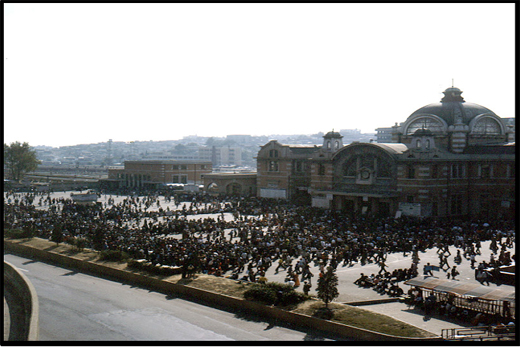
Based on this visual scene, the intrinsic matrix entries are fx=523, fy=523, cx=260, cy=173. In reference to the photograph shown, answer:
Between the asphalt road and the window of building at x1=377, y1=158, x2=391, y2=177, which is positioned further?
the window of building at x1=377, y1=158, x2=391, y2=177

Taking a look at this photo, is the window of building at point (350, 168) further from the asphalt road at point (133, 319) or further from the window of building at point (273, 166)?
the asphalt road at point (133, 319)

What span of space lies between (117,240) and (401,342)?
21.2m

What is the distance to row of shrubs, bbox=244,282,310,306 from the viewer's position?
20000 mm

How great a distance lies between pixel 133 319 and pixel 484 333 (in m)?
12.2

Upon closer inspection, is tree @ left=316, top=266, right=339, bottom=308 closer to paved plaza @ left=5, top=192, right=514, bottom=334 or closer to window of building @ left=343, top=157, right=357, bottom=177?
paved plaza @ left=5, top=192, right=514, bottom=334

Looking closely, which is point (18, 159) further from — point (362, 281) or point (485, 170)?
point (362, 281)

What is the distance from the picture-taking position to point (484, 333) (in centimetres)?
1606

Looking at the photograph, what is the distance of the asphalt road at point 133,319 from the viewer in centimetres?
1781

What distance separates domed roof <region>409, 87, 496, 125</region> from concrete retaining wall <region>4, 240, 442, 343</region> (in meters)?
36.4

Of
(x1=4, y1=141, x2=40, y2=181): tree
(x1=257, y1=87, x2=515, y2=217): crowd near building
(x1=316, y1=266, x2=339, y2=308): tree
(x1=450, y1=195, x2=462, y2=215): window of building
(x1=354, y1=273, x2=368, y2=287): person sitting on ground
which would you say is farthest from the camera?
(x1=4, y1=141, x2=40, y2=181): tree

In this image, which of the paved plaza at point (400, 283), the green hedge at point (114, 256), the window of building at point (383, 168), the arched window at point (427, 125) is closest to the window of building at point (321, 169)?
the window of building at point (383, 168)

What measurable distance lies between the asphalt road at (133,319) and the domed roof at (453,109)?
37.6 metres

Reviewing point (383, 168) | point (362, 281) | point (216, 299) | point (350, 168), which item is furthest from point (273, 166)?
point (216, 299)

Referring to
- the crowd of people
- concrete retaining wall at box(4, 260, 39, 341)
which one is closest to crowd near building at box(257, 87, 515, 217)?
the crowd of people
